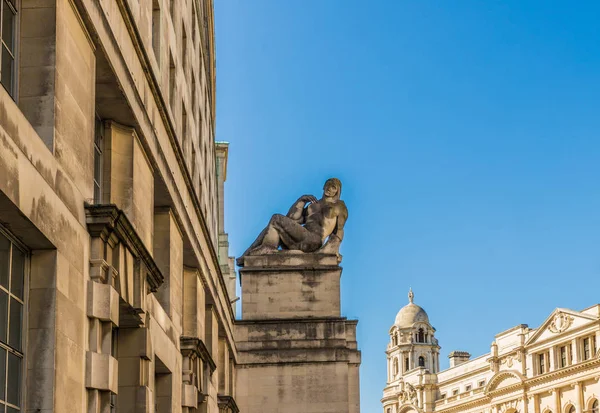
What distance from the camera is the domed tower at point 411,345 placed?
192m

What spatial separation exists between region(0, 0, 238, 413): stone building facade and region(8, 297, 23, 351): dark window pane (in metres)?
0.03

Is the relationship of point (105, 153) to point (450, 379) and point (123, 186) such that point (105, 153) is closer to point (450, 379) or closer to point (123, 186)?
point (123, 186)

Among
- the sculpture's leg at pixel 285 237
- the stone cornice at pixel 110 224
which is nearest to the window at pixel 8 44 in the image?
the stone cornice at pixel 110 224

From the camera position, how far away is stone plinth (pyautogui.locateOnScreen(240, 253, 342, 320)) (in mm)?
41750

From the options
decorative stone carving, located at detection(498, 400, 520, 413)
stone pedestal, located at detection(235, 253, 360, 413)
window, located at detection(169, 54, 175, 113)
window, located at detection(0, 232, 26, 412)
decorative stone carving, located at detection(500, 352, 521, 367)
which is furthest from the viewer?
decorative stone carving, located at detection(498, 400, 520, 413)

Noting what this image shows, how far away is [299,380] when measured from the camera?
1598 inches

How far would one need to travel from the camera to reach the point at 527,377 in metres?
114

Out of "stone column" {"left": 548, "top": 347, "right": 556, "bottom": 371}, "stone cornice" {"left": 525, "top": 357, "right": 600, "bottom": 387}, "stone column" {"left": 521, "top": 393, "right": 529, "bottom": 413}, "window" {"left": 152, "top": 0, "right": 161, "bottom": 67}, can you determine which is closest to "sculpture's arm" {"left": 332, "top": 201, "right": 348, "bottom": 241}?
"window" {"left": 152, "top": 0, "right": 161, "bottom": 67}

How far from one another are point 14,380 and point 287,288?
29.8m

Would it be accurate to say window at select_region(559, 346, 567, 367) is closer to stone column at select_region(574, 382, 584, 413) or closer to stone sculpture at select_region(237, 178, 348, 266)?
A: stone column at select_region(574, 382, 584, 413)

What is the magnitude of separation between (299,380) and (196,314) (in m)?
14.5

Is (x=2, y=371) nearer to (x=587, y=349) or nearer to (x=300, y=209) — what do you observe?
(x=300, y=209)

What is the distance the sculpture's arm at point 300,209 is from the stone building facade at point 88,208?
775 inches

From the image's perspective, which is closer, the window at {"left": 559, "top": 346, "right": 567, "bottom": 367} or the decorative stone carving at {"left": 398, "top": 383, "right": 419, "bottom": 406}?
the window at {"left": 559, "top": 346, "right": 567, "bottom": 367}
